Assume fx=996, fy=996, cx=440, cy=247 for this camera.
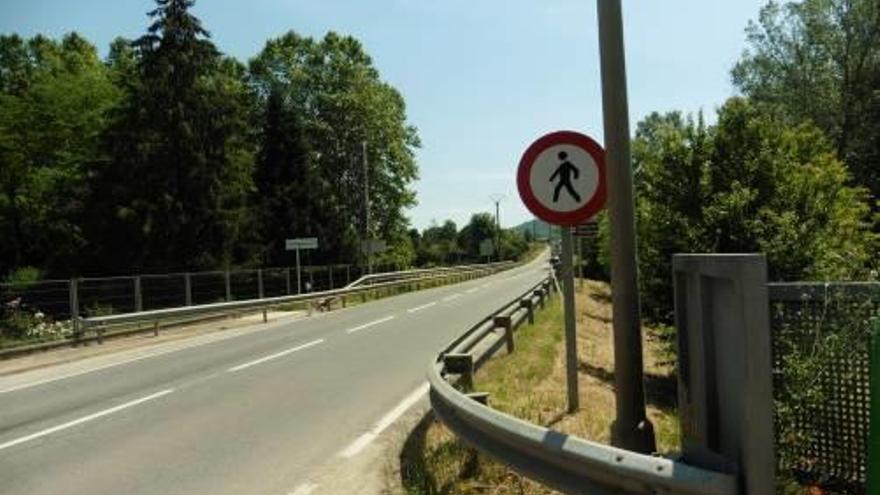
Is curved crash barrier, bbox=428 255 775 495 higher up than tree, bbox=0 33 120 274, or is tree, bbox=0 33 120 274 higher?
tree, bbox=0 33 120 274

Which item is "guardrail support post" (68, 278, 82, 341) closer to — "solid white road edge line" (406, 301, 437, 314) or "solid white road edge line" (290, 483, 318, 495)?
"solid white road edge line" (406, 301, 437, 314)

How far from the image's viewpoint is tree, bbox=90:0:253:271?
44.2 meters

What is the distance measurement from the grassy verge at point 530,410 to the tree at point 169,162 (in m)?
29.9

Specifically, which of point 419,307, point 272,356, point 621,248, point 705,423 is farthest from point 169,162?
point 705,423

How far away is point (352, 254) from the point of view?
2438 inches

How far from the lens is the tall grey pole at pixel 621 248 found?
20.3ft

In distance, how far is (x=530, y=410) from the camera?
8.91 meters

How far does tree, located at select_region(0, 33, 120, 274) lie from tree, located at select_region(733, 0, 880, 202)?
35.3 m

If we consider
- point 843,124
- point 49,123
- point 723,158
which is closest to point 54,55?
point 49,123

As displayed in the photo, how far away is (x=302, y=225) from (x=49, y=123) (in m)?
14.8

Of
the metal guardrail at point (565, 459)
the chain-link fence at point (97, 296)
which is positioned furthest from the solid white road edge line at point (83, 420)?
the chain-link fence at point (97, 296)

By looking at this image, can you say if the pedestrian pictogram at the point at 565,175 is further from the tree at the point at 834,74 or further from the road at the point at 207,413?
the tree at the point at 834,74

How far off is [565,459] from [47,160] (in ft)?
175

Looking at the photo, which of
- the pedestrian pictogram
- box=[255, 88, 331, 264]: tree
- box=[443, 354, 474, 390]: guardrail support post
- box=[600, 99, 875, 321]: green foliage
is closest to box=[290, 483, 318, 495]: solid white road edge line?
box=[443, 354, 474, 390]: guardrail support post
